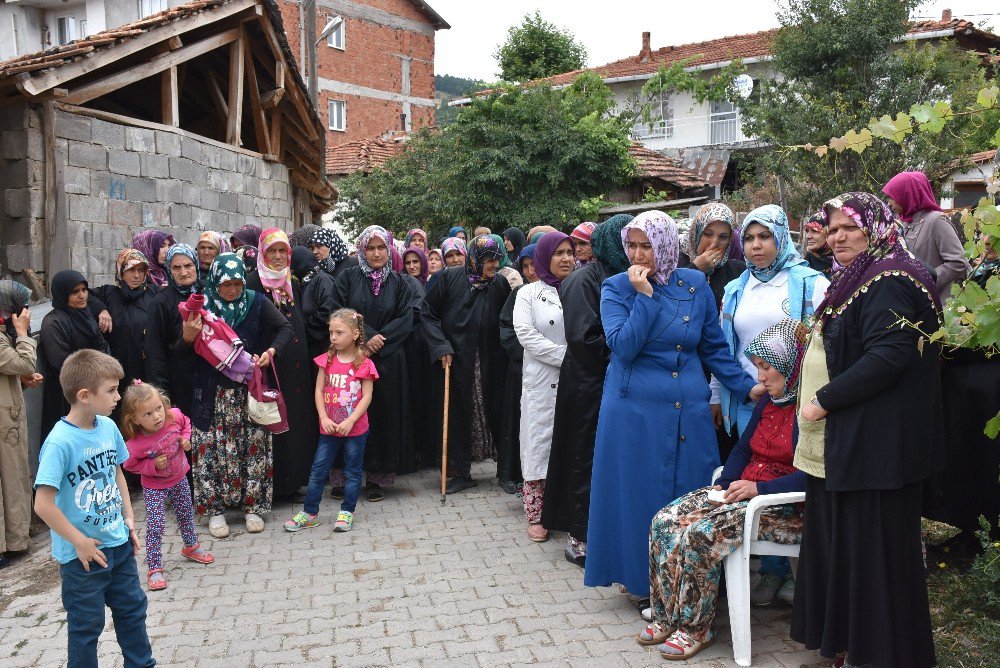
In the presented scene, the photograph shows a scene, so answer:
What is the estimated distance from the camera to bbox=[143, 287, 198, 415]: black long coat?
567 centimetres

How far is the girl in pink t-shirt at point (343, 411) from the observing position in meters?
5.92

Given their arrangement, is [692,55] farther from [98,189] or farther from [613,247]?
[613,247]

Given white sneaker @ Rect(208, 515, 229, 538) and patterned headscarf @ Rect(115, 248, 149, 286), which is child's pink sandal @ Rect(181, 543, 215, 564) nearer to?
white sneaker @ Rect(208, 515, 229, 538)

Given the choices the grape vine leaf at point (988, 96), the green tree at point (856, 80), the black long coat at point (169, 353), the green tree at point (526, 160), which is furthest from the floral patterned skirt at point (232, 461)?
the green tree at point (856, 80)

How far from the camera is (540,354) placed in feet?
18.5

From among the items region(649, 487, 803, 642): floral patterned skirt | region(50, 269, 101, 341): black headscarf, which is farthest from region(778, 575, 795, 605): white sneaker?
region(50, 269, 101, 341): black headscarf

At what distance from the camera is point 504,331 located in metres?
6.37

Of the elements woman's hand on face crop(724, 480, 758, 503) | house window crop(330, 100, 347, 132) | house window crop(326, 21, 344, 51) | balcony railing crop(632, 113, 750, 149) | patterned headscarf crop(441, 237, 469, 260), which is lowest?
woman's hand on face crop(724, 480, 758, 503)

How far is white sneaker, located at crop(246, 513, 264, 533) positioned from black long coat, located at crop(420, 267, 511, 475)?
1729 millimetres

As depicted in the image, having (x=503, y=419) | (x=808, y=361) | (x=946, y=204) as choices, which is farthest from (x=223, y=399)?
(x=946, y=204)

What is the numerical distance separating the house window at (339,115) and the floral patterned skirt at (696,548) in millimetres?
32631

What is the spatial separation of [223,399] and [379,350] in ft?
4.37

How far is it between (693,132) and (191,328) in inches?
1059

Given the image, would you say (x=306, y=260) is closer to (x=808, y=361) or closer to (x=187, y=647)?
(x=187, y=647)
